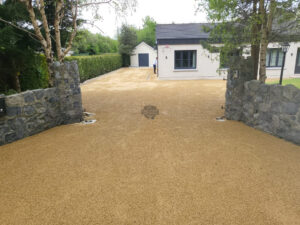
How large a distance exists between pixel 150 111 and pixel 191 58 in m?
11.2

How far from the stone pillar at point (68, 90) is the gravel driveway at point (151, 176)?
561mm

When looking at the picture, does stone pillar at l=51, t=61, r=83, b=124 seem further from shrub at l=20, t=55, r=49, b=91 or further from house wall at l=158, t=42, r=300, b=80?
house wall at l=158, t=42, r=300, b=80

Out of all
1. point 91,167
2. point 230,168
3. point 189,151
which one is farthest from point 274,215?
point 91,167

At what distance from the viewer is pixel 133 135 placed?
589cm

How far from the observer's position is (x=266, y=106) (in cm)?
569

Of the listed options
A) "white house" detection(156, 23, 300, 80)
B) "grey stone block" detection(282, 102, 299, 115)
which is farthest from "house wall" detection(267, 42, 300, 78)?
"grey stone block" detection(282, 102, 299, 115)

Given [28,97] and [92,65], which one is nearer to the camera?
[28,97]

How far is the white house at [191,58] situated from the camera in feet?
56.7

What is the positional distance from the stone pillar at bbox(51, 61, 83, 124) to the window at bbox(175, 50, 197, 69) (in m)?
12.4

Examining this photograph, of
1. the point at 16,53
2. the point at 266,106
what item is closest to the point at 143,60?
the point at 16,53

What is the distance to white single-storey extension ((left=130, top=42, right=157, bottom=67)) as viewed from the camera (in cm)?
3609

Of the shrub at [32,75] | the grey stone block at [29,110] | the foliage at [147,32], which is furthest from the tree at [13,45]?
the foliage at [147,32]

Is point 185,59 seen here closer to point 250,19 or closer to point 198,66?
point 198,66

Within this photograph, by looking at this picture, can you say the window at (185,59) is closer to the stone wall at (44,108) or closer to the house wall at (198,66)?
the house wall at (198,66)
